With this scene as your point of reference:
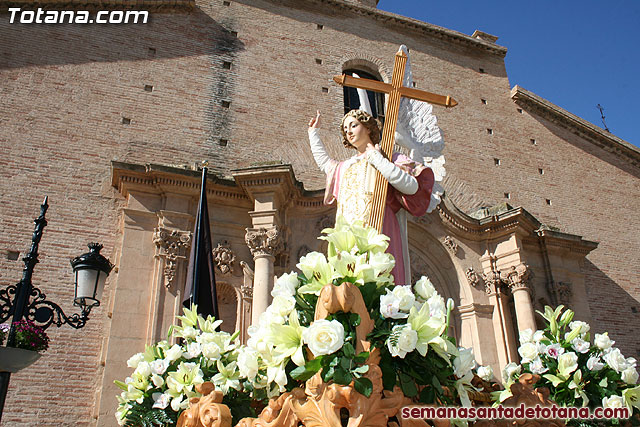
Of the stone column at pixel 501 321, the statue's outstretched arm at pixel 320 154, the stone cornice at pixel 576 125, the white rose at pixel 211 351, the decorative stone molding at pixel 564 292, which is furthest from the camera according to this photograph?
the stone cornice at pixel 576 125

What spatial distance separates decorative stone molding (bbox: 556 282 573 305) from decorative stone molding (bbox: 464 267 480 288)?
76.7 inches

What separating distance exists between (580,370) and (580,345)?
9.7 inches

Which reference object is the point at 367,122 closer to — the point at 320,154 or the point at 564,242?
the point at 320,154

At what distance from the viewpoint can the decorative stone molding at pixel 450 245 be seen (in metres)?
11.5

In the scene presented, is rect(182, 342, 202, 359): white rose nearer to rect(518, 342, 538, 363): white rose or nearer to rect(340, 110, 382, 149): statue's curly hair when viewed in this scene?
rect(340, 110, 382, 149): statue's curly hair

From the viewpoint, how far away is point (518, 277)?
11125 millimetres

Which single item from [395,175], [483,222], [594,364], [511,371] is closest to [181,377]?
[395,175]

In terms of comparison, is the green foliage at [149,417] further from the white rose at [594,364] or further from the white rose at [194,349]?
the white rose at [594,364]

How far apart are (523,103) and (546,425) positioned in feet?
47.6

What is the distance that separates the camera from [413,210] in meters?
4.79

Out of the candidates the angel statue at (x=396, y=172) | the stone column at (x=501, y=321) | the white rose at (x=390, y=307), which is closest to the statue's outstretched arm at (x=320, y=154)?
the angel statue at (x=396, y=172)

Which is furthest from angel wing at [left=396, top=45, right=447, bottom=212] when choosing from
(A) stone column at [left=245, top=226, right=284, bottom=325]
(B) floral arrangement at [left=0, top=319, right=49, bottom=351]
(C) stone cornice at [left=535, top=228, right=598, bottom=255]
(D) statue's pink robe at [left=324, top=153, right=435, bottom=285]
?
(C) stone cornice at [left=535, top=228, right=598, bottom=255]

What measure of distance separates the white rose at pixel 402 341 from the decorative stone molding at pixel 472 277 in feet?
30.7

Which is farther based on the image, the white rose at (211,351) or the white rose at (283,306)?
the white rose at (211,351)
